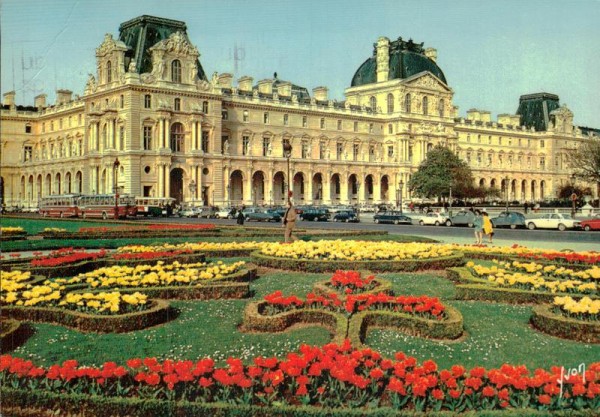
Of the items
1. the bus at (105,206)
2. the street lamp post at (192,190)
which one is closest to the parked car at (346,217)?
the bus at (105,206)

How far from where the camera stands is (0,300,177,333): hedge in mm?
10445

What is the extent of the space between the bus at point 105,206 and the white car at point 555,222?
32.1 metres

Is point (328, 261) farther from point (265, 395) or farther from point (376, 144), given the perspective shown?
point (376, 144)

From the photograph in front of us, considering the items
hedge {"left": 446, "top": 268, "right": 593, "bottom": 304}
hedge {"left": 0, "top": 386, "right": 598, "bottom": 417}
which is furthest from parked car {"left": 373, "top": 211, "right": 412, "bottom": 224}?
hedge {"left": 0, "top": 386, "right": 598, "bottom": 417}

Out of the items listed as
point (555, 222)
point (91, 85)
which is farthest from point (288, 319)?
point (91, 85)

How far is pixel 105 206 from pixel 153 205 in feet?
19.9

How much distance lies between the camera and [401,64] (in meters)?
95.4

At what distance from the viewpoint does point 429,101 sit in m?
96.7

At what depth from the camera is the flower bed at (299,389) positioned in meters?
6.96

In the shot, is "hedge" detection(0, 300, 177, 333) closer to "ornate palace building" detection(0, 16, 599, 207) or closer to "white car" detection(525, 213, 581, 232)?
"white car" detection(525, 213, 581, 232)

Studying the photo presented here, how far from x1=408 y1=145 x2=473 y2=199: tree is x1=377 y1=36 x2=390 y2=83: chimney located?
20.2 m

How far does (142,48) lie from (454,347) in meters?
63.2

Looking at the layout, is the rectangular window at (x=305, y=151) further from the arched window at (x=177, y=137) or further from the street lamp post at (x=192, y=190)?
the street lamp post at (x=192, y=190)

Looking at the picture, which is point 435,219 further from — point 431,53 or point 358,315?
point 431,53
